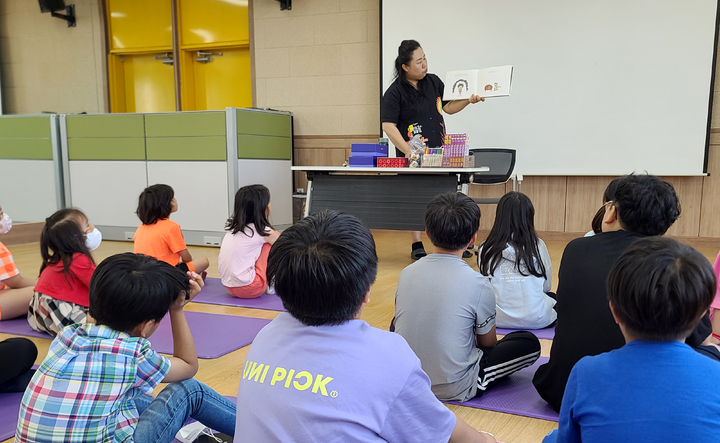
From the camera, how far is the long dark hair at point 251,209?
2.90 meters

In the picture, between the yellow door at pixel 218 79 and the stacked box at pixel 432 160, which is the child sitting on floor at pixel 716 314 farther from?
the yellow door at pixel 218 79

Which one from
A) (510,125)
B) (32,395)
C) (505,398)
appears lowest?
(505,398)

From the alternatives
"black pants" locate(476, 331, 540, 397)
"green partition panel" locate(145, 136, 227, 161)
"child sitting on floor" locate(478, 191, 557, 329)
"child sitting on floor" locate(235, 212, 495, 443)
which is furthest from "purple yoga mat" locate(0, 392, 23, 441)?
"green partition panel" locate(145, 136, 227, 161)

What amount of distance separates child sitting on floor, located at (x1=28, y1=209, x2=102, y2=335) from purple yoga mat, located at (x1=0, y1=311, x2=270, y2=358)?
183mm

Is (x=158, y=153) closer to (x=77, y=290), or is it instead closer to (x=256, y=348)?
(x=77, y=290)

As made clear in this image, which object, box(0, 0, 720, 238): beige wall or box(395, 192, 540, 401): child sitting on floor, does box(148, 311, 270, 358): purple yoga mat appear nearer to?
box(395, 192, 540, 401): child sitting on floor

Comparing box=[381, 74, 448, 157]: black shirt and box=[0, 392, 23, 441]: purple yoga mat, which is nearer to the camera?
box=[0, 392, 23, 441]: purple yoga mat

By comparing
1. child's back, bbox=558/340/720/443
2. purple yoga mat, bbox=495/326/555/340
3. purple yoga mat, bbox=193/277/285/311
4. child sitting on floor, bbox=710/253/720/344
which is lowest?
purple yoga mat, bbox=193/277/285/311

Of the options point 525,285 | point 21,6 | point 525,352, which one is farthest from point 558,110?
point 21,6

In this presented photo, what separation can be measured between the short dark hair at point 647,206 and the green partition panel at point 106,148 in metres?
4.67

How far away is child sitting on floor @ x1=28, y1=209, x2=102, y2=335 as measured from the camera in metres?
2.12

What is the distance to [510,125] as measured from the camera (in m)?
5.04

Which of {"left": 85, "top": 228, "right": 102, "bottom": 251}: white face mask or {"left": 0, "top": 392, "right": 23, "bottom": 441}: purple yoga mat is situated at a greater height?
{"left": 85, "top": 228, "right": 102, "bottom": 251}: white face mask

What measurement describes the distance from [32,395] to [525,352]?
4.59 ft
